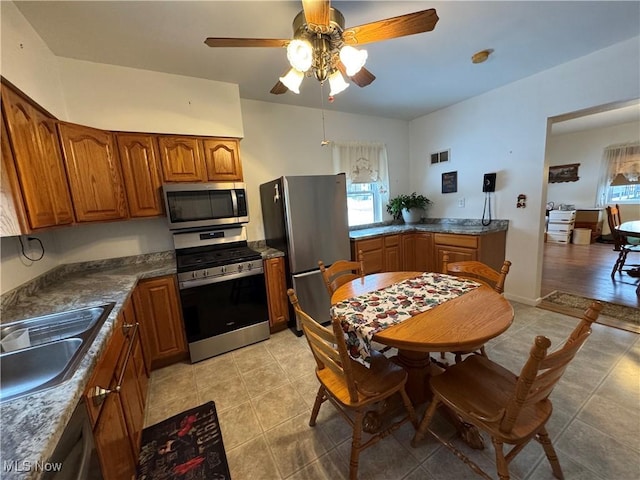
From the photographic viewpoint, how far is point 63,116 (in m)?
2.00

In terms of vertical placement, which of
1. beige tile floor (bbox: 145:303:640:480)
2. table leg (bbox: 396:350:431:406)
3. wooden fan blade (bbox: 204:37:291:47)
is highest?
wooden fan blade (bbox: 204:37:291:47)

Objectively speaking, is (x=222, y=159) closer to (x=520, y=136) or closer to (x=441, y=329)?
(x=441, y=329)

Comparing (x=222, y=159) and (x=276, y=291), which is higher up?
(x=222, y=159)

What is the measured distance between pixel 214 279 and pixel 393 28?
2.13 meters

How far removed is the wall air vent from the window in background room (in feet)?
2.29

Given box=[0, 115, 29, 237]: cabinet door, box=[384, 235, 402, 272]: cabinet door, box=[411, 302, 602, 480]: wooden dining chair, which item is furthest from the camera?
box=[384, 235, 402, 272]: cabinet door

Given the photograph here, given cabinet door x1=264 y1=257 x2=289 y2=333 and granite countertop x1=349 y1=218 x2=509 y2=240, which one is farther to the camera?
granite countertop x1=349 y1=218 x2=509 y2=240

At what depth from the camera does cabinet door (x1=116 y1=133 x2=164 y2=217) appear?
2.18m

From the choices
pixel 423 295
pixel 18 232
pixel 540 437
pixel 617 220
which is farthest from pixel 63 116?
pixel 617 220

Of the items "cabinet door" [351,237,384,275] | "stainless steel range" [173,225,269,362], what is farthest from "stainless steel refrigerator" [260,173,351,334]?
"stainless steel range" [173,225,269,362]

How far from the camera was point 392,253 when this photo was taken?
11.3ft

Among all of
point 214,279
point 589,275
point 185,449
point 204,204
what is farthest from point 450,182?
point 185,449

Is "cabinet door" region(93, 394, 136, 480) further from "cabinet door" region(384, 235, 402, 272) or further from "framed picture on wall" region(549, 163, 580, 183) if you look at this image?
"framed picture on wall" region(549, 163, 580, 183)

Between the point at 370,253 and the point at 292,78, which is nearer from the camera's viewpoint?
the point at 292,78
